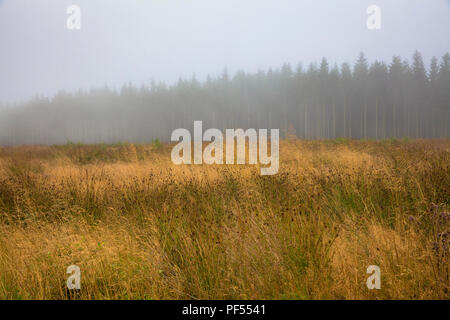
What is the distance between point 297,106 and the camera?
51.8 metres

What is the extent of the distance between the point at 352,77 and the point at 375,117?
8.78m

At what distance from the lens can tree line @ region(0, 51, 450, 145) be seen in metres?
47.5

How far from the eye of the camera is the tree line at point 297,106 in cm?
4753

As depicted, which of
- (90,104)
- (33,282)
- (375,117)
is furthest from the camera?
(90,104)

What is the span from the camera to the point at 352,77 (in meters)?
51.4

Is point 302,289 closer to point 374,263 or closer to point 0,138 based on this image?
point 374,263
